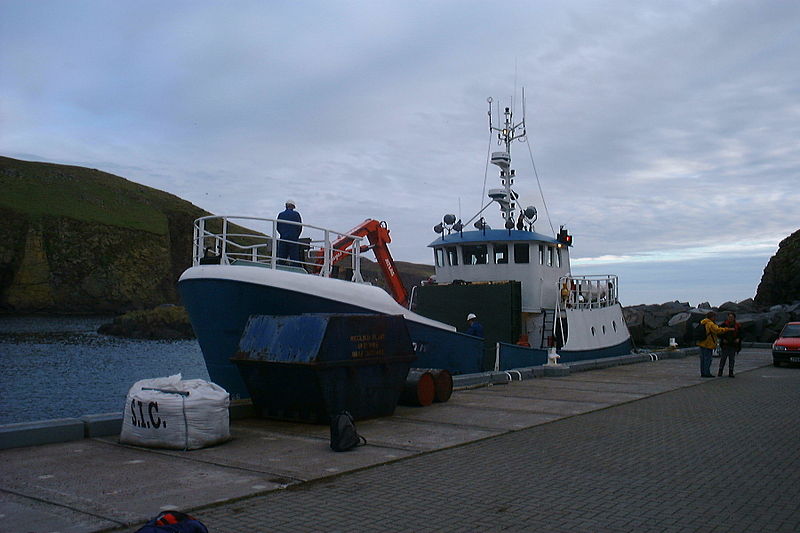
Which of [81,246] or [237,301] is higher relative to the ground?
[81,246]

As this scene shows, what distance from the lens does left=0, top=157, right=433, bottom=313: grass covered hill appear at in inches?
3750

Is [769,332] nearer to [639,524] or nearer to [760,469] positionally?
[760,469]

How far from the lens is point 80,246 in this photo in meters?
103

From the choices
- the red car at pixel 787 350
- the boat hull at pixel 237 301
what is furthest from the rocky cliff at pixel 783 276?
the boat hull at pixel 237 301

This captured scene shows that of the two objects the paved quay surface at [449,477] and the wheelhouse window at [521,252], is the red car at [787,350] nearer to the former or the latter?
the wheelhouse window at [521,252]

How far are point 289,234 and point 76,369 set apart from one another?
2797cm

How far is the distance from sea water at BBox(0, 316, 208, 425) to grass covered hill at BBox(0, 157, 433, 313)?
3750cm

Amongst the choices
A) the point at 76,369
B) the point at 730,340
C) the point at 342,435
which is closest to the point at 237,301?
the point at 342,435

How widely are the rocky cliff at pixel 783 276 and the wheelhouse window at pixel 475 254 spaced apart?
138ft

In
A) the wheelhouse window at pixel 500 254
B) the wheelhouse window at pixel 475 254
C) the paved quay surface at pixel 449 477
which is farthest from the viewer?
the wheelhouse window at pixel 475 254

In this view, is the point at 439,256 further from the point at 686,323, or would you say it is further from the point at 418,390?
the point at 686,323

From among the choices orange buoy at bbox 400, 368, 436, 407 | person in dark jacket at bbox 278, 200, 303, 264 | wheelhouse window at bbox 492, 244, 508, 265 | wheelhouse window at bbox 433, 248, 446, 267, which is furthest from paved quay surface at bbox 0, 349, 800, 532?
wheelhouse window at bbox 433, 248, 446, 267

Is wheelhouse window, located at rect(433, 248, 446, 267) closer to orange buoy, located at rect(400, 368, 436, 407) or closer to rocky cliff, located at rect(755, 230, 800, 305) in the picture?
orange buoy, located at rect(400, 368, 436, 407)

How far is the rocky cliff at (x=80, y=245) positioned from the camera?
9531 centimetres
